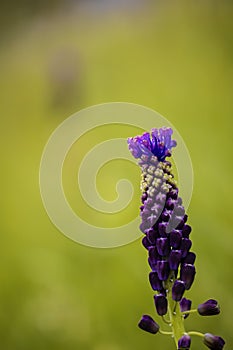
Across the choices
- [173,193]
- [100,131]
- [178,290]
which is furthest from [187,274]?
[100,131]

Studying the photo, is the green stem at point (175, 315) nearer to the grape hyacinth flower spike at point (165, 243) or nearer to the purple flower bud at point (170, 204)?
the grape hyacinth flower spike at point (165, 243)

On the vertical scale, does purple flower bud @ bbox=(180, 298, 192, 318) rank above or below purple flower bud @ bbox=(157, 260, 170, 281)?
below

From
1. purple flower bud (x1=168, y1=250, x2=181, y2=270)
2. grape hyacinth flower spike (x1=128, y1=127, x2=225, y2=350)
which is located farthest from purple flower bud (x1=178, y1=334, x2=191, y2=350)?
purple flower bud (x1=168, y1=250, x2=181, y2=270)

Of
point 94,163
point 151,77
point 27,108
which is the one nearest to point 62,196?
point 94,163

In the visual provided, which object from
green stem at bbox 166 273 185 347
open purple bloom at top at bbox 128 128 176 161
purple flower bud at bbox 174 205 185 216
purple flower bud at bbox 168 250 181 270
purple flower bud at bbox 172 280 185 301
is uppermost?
open purple bloom at top at bbox 128 128 176 161

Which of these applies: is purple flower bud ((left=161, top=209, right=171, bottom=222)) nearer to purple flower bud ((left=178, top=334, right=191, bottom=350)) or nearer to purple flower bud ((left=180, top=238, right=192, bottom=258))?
purple flower bud ((left=180, top=238, right=192, bottom=258))

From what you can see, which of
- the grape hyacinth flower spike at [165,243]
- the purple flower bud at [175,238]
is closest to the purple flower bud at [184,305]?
the grape hyacinth flower spike at [165,243]

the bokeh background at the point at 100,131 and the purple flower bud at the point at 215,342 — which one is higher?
the bokeh background at the point at 100,131

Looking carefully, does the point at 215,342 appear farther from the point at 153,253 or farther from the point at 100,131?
the point at 100,131
